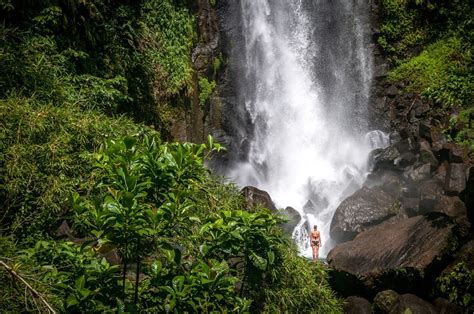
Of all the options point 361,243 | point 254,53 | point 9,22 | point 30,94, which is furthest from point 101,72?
point 254,53

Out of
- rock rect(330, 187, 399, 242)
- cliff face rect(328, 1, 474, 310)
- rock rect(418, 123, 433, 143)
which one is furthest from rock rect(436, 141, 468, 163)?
rock rect(330, 187, 399, 242)

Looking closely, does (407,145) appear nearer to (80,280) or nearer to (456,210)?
(456,210)

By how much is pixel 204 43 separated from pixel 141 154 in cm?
1446

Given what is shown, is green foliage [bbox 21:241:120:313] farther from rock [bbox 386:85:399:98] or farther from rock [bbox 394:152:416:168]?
rock [bbox 386:85:399:98]

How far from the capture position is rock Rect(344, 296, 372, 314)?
25.6 feet

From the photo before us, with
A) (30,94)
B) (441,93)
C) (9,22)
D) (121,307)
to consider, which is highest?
(441,93)

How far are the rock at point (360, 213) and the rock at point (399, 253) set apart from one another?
229cm

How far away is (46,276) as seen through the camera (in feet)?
7.02

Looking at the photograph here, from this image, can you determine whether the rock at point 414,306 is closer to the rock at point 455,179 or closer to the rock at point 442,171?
the rock at point 455,179

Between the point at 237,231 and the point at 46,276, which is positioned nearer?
the point at 46,276

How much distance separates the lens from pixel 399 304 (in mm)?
7344

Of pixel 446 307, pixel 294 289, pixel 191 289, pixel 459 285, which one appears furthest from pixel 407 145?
pixel 191 289

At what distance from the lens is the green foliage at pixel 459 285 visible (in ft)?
23.8

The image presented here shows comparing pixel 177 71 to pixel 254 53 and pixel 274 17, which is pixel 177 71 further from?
pixel 274 17
